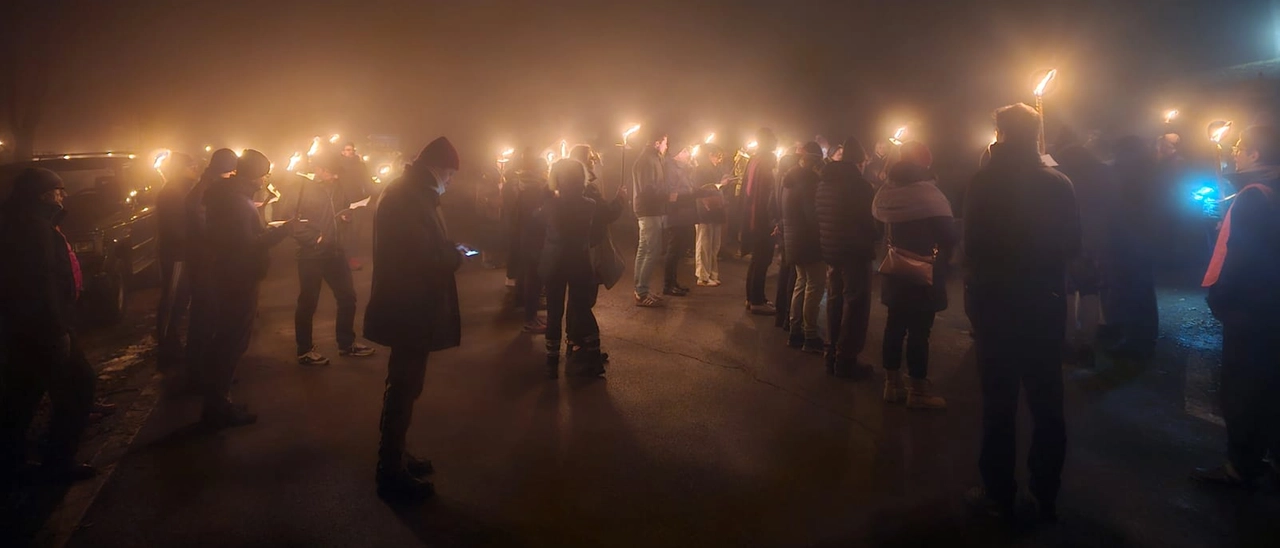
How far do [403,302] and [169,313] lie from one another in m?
4.35

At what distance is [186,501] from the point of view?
4.12 m

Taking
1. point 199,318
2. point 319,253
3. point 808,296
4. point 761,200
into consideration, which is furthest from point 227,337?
point 761,200

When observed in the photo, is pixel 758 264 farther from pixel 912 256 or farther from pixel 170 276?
pixel 170 276

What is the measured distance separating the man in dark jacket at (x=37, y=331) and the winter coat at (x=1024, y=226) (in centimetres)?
552

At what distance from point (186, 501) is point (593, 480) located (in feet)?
7.89

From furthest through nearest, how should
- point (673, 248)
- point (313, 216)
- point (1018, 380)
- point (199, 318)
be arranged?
point (673, 248)
point (313, 216)
point (199, 318)
point (1018, 380)

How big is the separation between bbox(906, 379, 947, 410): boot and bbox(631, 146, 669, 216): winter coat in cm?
463

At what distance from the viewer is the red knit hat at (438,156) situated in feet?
13.9

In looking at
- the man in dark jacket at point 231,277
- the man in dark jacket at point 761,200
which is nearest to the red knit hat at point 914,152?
the man in dark jacket at point 761,200

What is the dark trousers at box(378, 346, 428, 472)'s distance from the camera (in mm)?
4035

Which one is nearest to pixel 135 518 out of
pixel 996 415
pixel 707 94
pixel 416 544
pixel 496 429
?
pixel 416 544

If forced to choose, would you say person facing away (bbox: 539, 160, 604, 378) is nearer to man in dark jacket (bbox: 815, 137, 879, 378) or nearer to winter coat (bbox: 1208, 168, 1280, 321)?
man in dark jacket (bbox: 815, 137, 879, 378)

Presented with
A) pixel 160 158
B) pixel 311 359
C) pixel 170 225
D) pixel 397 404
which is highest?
pixel 160 158

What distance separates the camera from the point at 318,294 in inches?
269
